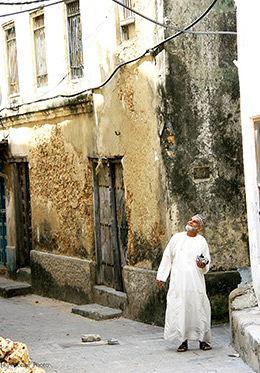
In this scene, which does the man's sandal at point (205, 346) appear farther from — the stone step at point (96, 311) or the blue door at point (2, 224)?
the blue door at point (2, 224)

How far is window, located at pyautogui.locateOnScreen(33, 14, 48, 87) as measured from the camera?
14.8 metres

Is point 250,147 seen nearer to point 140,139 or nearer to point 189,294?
point 189,294

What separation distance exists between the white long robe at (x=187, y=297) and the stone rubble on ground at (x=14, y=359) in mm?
2244

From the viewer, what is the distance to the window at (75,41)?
1329 cm

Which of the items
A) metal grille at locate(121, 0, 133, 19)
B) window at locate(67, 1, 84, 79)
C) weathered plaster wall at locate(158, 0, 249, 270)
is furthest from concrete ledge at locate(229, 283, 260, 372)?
window at locate(67, 1, 84, 79)

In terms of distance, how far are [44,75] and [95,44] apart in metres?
2.48

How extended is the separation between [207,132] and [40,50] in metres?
5.37

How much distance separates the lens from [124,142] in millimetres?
11695

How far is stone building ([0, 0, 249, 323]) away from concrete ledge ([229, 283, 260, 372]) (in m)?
1.47

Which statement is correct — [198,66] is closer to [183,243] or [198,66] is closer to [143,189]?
[143,189]

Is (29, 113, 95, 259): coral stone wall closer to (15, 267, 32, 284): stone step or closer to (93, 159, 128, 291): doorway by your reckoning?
(93, 159, 128, 291): doorway

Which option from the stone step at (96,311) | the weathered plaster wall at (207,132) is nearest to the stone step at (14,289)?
the stone step at (96,311)

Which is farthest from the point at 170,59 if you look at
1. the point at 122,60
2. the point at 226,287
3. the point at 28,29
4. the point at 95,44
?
the point at 28,29

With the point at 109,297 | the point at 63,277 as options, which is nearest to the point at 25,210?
the point at 63,277
